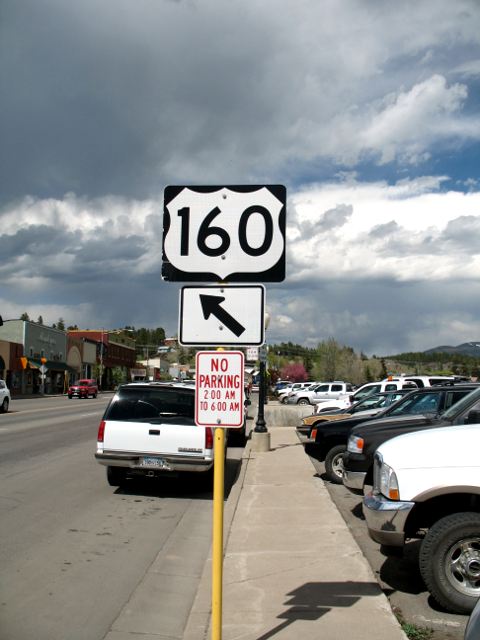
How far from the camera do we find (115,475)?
426 inches

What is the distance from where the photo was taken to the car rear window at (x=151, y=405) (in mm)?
10539

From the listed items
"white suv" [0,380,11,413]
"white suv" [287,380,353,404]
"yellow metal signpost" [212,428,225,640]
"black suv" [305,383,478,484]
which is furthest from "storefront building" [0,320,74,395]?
"yellow metal signpost" [212,428,225,640]

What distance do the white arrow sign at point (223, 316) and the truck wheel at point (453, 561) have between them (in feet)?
7.63

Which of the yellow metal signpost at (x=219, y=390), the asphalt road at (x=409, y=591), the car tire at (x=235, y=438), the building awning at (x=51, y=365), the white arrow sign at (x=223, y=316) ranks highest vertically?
the building awning at (x=51, y=365)

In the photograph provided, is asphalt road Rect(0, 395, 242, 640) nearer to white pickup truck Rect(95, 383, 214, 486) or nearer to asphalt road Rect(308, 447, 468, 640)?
white pickup truck Rect(95, 383, 214, 486)

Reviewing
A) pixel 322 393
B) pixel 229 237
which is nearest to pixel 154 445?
pixel 229 237

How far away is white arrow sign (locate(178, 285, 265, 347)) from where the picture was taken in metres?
4.09

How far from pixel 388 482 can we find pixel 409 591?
1182 millimetres

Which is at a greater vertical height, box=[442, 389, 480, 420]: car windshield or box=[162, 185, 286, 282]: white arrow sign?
box=[162, 185, 286, 282]: white arrow sign

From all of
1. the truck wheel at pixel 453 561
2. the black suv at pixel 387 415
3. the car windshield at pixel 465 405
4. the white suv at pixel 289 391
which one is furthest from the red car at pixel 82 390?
the truck wheel at pixel 453 561

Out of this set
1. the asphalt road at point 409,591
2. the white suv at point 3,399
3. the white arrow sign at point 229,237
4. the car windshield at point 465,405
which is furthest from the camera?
the white suv at point 3,399

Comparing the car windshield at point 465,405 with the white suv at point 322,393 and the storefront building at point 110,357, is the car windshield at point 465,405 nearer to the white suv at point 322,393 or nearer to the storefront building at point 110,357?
the white suv at point 322,393

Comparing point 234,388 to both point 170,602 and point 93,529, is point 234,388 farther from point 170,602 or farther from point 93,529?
point 93,529

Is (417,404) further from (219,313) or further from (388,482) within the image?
(219,313)
